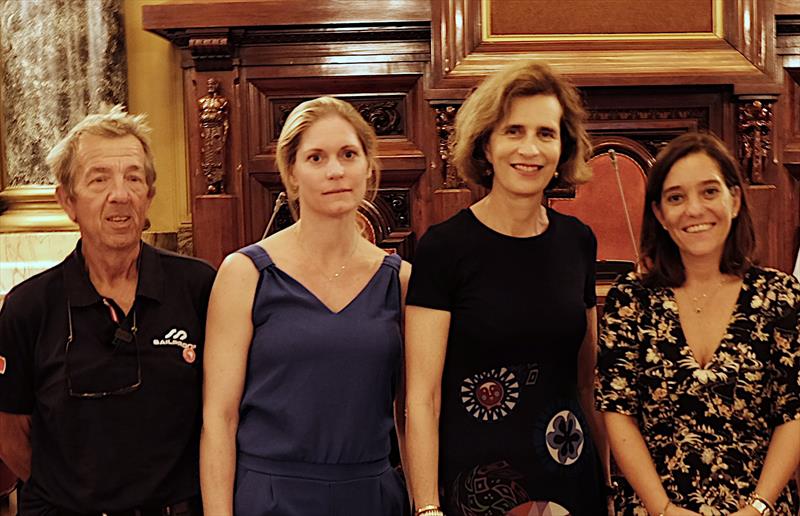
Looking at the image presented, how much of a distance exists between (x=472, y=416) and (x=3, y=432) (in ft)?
3.39

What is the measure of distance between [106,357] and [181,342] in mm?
161

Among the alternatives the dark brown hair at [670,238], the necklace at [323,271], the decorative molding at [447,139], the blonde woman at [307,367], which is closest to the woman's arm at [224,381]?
the blonde woman at [307,367]

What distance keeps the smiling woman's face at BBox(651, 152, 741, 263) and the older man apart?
1050 millimetres

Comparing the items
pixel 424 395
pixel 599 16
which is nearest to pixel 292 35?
pixel 599 16

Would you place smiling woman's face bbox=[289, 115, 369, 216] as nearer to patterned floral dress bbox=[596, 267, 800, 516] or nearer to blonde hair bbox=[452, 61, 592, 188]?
blonde hair bbox=[452, 61, 592, 188]

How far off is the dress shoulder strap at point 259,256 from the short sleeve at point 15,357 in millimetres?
479

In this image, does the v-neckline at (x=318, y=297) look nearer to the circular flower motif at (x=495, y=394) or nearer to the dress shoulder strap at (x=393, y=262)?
the dress shoulder strap at (x=393, y=262)

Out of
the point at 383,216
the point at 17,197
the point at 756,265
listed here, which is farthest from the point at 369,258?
the point at 17,197

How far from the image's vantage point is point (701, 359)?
217 centimetres

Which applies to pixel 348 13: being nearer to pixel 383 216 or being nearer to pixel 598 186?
pixel 383 216

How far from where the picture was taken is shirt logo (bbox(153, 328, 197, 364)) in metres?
2.18

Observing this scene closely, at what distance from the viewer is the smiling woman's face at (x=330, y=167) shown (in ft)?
7.10

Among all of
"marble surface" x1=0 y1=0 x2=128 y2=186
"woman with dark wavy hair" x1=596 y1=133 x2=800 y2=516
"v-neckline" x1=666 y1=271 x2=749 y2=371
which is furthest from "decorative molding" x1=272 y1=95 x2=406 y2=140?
"v-neckline" x1=666 y1=271 x2=749 y2=371

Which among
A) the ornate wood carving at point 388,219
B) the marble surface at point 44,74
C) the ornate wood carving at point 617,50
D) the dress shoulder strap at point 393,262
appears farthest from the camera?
the marble surface at point 44,74
